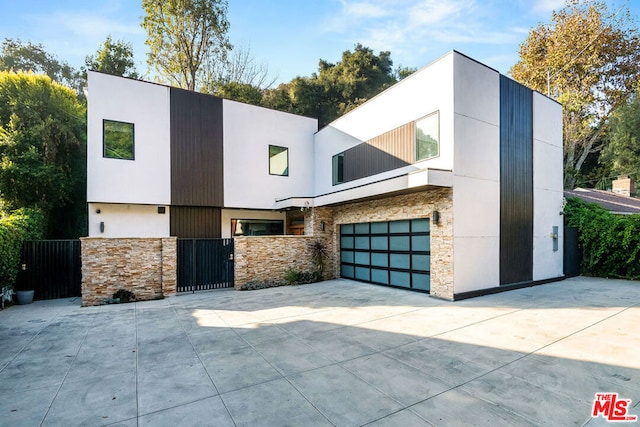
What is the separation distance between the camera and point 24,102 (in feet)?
38.5

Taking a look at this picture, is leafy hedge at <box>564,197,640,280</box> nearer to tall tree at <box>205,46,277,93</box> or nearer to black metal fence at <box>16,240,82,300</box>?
black metal fence at <box>16,240,82,300</box>

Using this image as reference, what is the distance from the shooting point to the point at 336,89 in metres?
21.0

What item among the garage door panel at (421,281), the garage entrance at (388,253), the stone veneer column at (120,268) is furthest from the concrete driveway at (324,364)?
the garage entrance at (388,253)

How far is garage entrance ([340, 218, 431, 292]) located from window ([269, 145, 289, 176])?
3.54m

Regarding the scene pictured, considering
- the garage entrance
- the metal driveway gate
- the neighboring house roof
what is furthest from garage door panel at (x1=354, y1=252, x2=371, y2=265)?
the neighboring house roof

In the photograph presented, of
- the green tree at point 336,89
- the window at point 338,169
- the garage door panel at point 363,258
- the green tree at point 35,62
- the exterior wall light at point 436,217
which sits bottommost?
→ the garage door panel at point 363,258

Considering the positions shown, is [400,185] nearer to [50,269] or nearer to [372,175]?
[372,175]

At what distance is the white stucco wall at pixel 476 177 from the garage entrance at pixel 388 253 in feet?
3.05

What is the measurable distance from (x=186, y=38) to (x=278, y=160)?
11554mm

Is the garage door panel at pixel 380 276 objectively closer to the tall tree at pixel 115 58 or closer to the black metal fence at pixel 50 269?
the black metal fence at pixel 50 269

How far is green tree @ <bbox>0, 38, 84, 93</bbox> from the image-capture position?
21500 millimetres

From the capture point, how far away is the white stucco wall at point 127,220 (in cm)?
995

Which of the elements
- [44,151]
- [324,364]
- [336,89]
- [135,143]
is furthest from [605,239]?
[44,151]

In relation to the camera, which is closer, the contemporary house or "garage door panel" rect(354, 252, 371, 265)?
the contemporary house
